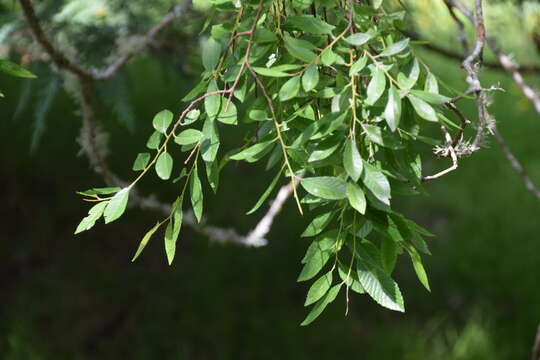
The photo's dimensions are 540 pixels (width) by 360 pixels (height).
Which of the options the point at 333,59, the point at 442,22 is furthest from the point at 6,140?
the point at 333,59

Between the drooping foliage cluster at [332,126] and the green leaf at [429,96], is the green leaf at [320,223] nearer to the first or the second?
the drooping foliage cluster at [332,126]

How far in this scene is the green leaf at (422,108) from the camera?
0.42m

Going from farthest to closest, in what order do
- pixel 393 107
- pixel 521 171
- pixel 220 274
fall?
pixel 220 274
pixel 521 171
pixel 393 107

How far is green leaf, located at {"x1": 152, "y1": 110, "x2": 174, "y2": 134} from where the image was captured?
498 millimetres

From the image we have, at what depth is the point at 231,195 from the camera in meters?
2.88

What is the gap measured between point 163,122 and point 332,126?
0.50 ft

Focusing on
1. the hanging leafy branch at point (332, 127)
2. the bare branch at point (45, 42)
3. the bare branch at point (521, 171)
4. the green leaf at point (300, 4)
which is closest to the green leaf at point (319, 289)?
the hanging leafy branch at point (332, 127)

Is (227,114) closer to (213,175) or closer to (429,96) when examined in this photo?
(213,175)

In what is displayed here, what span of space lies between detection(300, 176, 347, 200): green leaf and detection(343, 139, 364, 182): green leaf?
18 mm

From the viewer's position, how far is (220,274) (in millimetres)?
2559

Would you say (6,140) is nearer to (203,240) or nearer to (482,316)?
(203,240)

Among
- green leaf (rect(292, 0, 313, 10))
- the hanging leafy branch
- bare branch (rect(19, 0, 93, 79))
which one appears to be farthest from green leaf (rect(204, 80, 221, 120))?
bare branch (rect(19, 0, 93, 79))

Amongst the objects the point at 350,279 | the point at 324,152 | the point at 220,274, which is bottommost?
the point at 220,274

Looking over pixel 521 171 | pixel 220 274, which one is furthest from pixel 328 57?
pixel 220 274
